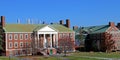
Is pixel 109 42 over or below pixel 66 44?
over

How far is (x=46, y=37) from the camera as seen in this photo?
12662 centimetres

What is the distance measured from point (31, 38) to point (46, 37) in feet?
21.5

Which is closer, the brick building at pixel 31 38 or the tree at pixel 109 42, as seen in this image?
the brick building at pixel 31 38

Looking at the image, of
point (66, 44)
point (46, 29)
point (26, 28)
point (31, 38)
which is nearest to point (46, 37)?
point (46, 29)

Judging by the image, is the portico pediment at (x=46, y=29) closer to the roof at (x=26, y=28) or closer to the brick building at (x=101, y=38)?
the roof at (x=26, y=28)

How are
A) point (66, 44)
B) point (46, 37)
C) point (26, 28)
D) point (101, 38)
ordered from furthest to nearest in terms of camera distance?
point (101, 38) < point (46, 37) < point (26, 28) < point (66, 44)

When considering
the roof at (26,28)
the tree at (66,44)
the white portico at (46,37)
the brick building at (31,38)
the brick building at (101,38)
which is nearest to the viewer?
the tree at (66,44)

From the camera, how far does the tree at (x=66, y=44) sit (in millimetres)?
113938

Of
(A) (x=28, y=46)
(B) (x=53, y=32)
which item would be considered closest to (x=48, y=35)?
(B) (x=53, y=32)

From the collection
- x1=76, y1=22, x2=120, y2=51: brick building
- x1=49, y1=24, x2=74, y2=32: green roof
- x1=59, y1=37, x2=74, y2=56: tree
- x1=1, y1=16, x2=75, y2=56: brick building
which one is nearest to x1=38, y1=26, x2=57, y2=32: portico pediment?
x1=1, y1=16, x2=75, y2=56: brick building

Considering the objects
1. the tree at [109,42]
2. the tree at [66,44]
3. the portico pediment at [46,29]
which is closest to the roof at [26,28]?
the portico pediment at [46,29]

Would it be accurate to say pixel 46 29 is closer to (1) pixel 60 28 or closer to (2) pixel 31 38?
(2) pixel 31 38

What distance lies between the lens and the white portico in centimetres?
12188

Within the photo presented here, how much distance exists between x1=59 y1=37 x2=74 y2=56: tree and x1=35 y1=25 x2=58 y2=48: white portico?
4.98 m
